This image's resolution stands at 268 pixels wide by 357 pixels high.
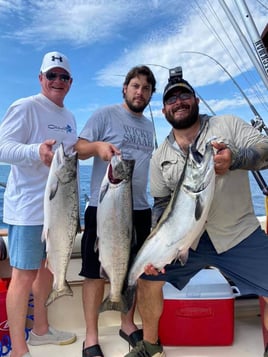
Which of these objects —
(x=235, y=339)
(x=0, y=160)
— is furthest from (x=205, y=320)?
(x=0, y=160)

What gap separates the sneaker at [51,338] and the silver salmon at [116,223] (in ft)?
2.38

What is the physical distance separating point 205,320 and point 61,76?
1882mm

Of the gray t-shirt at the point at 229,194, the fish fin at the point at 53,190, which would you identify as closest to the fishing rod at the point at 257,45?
the gray t-shirt at the point at 229,194

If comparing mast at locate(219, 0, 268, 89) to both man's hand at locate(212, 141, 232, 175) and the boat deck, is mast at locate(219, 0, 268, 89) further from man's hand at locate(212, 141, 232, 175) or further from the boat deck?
the boat deck

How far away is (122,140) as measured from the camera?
91.1 inches

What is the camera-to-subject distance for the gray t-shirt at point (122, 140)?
7.59 feet

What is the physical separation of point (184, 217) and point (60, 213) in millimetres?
645

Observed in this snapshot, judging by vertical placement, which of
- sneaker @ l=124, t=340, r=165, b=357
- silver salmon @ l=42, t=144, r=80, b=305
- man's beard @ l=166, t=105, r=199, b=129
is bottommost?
sneaker @ l=124, t=340, r=165, b=357

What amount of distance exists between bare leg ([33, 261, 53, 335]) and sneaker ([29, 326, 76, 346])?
3 cm

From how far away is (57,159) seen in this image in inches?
70.1

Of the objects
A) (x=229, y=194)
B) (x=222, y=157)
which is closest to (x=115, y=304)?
(x=229, y=194)

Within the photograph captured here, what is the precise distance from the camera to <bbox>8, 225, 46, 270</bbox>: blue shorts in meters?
2.08

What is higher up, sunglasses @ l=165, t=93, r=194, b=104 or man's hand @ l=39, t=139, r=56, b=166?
sunglasses @ l=165, t=93, r=194, b=104

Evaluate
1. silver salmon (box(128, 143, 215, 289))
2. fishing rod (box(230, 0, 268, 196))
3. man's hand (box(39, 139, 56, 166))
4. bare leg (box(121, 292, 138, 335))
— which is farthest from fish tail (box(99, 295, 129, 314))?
fishing rod (box(230, 0, 268, 196))
